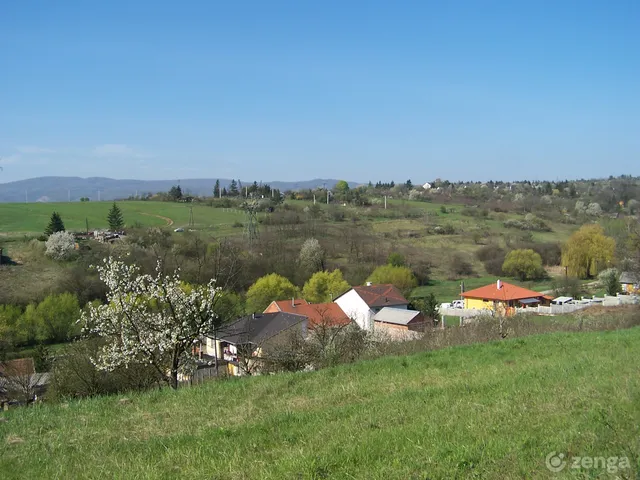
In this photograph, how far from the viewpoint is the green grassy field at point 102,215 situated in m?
81.4

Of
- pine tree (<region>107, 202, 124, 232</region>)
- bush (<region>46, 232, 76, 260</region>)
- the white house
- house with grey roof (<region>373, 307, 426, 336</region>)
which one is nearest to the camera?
house with grey roof (<region>373, 307, 426, 336</region>)

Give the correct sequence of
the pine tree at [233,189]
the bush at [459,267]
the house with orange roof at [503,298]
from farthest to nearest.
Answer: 1. the pine tree at [233,189]
2. the bush at [459,267]
3. the house with orange roof at [503,298]

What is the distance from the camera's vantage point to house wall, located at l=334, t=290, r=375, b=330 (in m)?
46.1

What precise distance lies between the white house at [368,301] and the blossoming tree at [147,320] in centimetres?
3100

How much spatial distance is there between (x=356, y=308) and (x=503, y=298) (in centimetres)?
1383

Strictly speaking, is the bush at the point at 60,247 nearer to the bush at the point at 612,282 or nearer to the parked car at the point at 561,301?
the parked car at the point at 561,301

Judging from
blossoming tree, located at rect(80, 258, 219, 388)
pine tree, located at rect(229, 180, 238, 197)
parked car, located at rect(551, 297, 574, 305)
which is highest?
pine tree, located at rect(229, 180, 238, 197)

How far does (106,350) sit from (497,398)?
10.9 m

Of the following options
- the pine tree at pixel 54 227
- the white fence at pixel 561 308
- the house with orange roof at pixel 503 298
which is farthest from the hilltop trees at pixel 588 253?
the pine tree at pixel 54 227

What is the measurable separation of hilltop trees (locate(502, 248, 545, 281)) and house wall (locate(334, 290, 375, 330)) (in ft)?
98.5

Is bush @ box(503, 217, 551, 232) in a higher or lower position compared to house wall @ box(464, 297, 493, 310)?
higher

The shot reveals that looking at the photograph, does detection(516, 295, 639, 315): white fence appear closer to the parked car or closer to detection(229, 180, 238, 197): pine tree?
the parked car

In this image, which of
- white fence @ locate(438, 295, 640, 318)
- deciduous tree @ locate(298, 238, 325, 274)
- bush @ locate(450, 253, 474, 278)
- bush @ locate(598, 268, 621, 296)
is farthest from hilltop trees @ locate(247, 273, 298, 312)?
bush @ locate(598, 268, 621, 296)

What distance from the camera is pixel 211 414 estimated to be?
838cm
